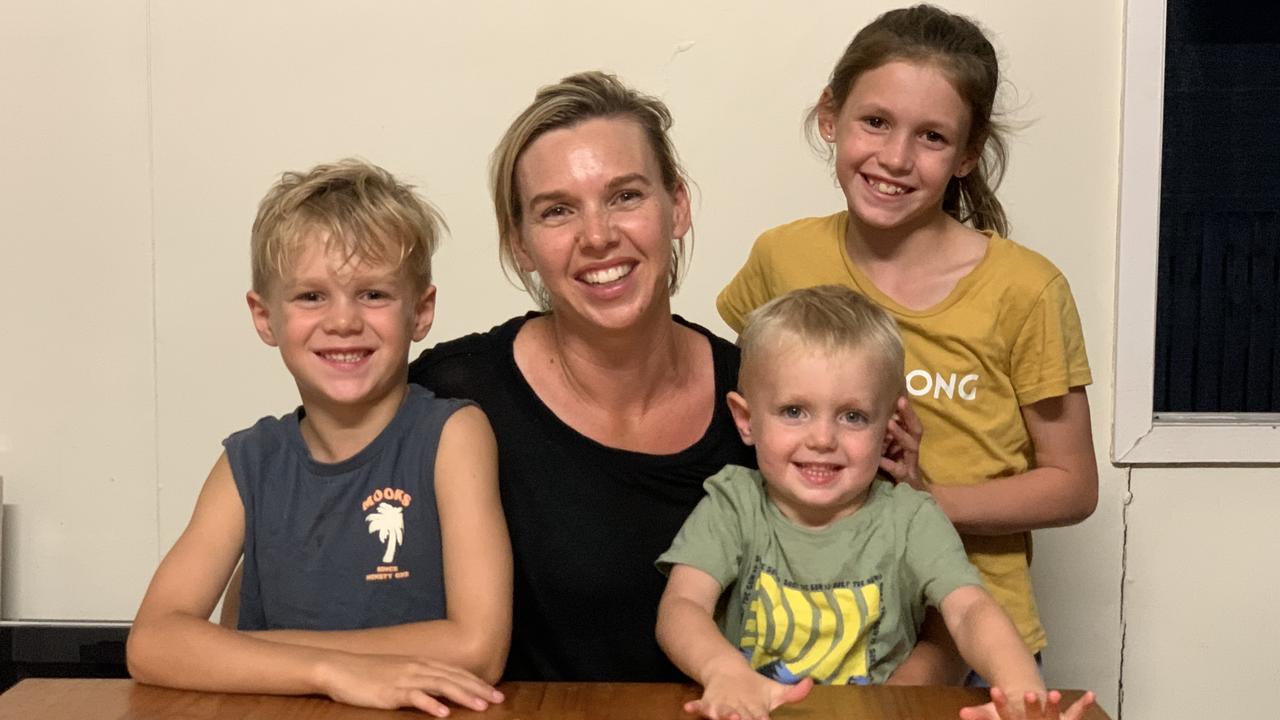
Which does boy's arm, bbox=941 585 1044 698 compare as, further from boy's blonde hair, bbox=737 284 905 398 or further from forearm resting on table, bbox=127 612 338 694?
forearm resting on table, bbox=127 612 338 694

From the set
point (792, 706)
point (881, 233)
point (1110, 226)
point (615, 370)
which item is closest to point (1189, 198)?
point (1110, 226)

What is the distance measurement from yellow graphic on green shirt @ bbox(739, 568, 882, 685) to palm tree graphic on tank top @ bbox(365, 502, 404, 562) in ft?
1.46

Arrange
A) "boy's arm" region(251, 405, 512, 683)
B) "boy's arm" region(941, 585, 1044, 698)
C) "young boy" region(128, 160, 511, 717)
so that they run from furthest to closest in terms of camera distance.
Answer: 1. "young boy" region(128, 160, 511, 717)
2. "boy's arm" region(251, 405, 512, 683)
3. "boy's arm" region(941, 585, 1044, 698)

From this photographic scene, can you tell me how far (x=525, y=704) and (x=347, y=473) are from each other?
1.40ft

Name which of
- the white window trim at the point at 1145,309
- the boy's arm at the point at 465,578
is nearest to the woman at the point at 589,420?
the boy's arm at the point at 465,578

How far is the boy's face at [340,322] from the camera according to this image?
1.73 metres

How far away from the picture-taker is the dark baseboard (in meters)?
3.13

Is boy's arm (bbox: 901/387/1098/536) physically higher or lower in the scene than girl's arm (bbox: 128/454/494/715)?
higher

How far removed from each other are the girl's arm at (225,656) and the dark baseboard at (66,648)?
1.59 m

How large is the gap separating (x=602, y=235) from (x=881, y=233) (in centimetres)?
50

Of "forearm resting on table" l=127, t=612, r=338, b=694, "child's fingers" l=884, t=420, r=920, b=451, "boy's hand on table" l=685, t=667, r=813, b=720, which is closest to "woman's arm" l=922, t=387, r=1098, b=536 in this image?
"child's fingers" l=884, t=420, r=920, b=451

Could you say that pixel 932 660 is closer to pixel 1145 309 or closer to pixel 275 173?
pixel 1145 309

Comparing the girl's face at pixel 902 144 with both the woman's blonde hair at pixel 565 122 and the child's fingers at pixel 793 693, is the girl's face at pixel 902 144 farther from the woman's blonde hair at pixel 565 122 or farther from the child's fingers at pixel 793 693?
the child's fingers at pixel 793 693

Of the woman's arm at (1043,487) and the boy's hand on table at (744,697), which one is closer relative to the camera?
the boy's hand on table at (744,697)
